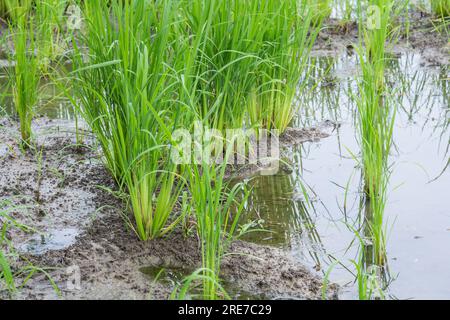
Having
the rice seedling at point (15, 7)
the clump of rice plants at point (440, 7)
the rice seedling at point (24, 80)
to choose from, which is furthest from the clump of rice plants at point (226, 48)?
the clump of rice plants at point (440, 7)

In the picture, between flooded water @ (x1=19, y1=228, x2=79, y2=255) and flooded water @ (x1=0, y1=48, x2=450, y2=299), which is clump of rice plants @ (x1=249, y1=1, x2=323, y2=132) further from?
flooded water @ (x1=19, y1=228, x2=79, y2=255)

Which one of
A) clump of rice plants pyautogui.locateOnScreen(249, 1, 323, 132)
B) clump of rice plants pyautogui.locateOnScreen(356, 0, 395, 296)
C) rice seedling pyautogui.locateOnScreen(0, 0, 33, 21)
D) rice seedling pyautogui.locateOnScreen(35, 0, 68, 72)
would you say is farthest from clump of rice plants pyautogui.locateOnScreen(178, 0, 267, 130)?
rice seedling pyautogui.locateOnScreen(0, 0, 33, 21)

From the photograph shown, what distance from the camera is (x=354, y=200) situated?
11.7 ft

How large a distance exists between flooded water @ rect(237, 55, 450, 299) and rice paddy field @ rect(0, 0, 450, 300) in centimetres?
1

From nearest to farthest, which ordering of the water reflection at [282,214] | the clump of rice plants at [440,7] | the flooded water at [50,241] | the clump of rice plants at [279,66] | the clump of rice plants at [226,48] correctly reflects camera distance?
the flooded water at [50,241] < the water reflection at [282,214] < the clump of rice plants at [226,48] < the clump of rice plants at [279,66] < the clump of rice plants at [440,7]

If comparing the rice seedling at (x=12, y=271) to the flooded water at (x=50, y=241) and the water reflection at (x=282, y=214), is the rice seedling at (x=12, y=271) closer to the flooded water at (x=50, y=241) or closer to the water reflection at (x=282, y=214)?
the flooded water at (x=50, y=241)

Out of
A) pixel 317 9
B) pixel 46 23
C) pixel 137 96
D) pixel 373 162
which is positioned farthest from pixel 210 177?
pixel 317 9

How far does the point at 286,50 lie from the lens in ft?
13.4

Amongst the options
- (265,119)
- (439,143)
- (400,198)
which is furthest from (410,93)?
(400,198)

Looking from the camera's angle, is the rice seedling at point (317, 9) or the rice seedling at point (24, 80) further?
the rice seedling at point (317, 9)

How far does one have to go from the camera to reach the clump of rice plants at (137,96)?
9.55 ft

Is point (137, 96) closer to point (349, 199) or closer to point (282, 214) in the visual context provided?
point (282, 214)

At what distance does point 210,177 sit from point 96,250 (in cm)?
63
